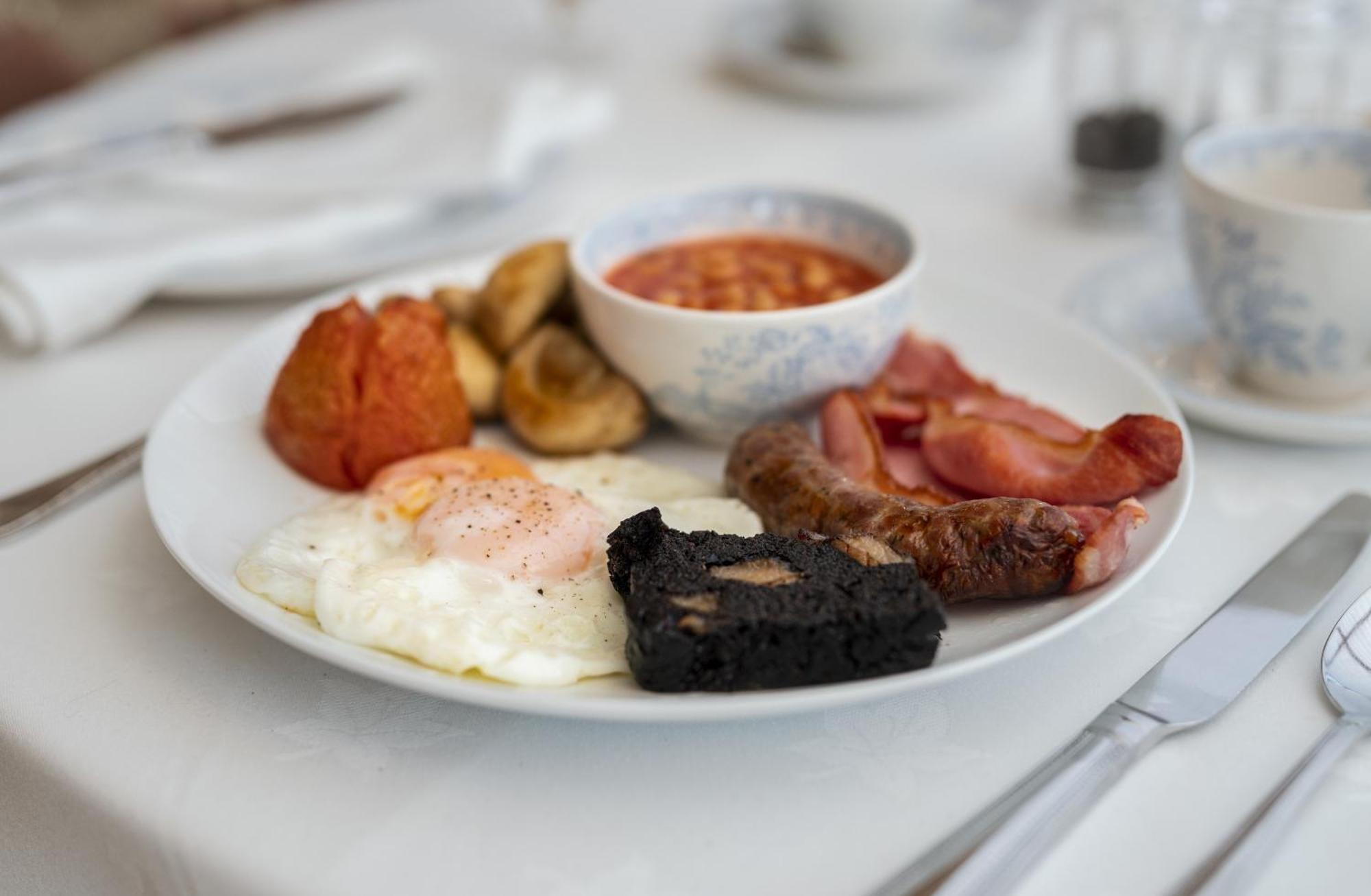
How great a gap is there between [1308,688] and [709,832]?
2.29 ft

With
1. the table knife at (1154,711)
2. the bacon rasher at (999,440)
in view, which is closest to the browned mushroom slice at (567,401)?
the bacon rasher at (999,440)

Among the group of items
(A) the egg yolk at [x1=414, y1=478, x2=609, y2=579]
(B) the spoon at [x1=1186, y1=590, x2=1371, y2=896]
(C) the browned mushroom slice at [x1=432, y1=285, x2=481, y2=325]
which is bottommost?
(B) the spoon at [x1=1186, y1=590, x2=1371, y2=896]

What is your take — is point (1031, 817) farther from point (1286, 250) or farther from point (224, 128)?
point (224, 128)

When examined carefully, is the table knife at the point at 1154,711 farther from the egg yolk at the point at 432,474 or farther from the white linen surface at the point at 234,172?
the white linen surface at the point at 234,172

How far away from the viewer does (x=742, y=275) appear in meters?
2.00

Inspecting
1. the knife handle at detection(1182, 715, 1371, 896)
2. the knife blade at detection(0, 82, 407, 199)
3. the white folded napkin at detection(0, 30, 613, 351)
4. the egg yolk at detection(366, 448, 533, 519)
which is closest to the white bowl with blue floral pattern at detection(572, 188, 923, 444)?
the egg yolk at detection(366, 448, 533, 519)

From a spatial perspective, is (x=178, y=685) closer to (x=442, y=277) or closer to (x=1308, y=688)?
(x=442, y=277)

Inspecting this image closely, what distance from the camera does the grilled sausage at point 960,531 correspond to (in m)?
1.34

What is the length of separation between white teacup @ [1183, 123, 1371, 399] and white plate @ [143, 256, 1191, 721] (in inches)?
8.3

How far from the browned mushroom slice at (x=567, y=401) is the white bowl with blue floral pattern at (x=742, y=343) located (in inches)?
1.5

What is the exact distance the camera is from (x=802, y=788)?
1224 mm

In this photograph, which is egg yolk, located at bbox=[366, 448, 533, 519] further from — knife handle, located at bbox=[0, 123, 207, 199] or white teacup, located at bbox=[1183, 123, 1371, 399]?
knife handle, located at bbox=[0, 123, 207, 199]

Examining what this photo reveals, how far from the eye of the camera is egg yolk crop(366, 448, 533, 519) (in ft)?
5.22

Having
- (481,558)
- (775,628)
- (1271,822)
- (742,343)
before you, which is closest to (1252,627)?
(1271,822)
